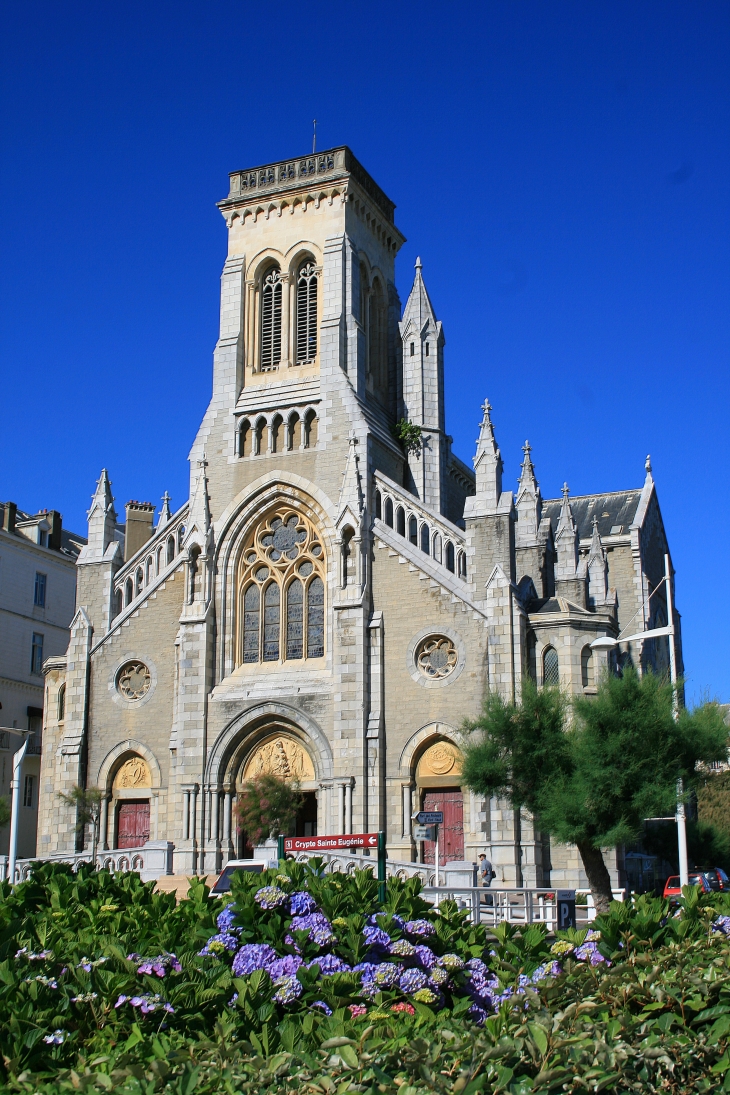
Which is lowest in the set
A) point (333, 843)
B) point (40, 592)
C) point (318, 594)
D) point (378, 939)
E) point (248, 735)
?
point (378, 939)

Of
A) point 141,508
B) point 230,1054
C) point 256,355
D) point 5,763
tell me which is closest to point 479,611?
point 256,355

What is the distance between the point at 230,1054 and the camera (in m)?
7.73

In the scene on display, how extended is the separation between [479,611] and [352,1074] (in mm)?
28025

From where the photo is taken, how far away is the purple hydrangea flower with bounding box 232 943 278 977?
32.4ft

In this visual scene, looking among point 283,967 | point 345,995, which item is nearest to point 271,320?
point 283,967

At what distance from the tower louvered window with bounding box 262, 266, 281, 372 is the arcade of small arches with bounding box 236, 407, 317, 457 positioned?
Answer: 2.44m

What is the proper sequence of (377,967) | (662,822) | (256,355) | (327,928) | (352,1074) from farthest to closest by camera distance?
1. (662,822)
2. (256,355)
3. (327,928)
4. (377,967)
5. (352,1074)

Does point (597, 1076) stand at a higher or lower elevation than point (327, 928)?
lower

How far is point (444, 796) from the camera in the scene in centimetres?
3481

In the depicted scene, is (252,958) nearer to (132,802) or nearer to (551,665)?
(551,665)

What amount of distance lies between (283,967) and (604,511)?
5022 centimetres

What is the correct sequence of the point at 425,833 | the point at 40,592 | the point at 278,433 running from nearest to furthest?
1. the point at 425,833
2. the point at 278,433
3. the point at 40,592

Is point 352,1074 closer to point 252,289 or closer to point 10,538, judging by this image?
point 252,289

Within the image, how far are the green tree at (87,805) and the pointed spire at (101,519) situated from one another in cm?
811
